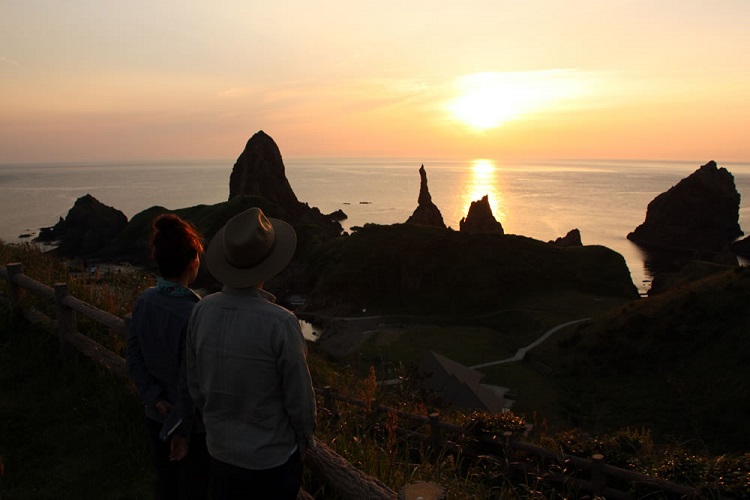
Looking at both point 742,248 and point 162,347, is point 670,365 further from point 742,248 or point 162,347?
point 742,248

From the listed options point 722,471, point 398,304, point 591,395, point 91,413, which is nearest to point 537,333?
point 591,395

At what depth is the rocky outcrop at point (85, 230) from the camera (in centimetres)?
9362

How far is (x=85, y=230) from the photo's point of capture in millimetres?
95750

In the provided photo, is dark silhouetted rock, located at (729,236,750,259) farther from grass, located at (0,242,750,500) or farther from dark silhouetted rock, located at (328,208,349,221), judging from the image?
grass, located at (0,242,750,500)

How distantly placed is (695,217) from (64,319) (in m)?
146

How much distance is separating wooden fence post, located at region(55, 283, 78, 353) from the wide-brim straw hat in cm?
569

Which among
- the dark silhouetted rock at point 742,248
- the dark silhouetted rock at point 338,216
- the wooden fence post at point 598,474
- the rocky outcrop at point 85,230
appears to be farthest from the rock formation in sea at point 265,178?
the wooden fence post at point 598,474

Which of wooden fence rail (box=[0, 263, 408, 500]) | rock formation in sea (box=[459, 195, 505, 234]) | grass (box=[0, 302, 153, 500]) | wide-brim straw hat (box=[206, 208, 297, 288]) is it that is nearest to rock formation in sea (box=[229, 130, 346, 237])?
rock formation in sea (box=[459, 195, 505, 234])

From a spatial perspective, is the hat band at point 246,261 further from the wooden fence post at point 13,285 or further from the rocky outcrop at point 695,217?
the rocky outcrop at point 695,217

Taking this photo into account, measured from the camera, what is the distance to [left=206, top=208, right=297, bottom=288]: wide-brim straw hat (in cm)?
272

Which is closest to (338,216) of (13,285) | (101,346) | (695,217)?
(695,217)

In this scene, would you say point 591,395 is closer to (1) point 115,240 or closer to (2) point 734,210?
(1) point 115,240

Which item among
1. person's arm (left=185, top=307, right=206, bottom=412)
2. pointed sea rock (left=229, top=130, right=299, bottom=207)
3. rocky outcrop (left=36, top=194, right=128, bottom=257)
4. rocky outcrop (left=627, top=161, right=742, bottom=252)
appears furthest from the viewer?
pointed sea rock (left=229, top=130, right=299, bottom=207)

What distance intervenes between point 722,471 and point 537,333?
42993mm
